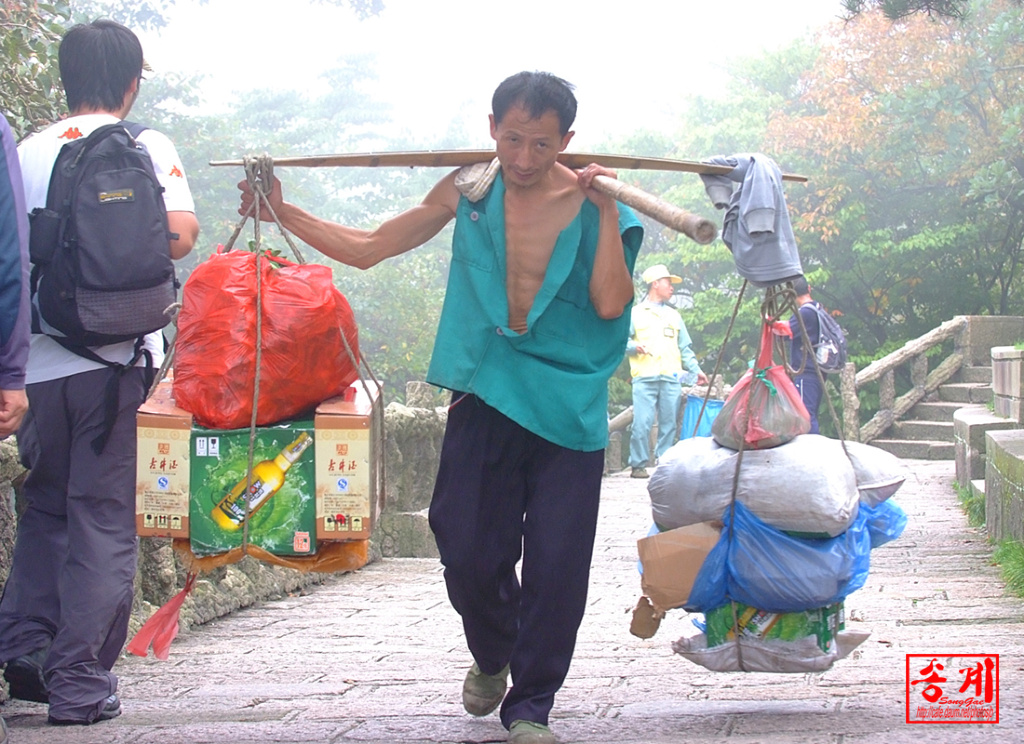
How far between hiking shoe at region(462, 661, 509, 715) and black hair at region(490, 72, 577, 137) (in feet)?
5.02

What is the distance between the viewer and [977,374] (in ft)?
53.0

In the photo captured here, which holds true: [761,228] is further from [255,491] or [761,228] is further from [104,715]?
[104,715]

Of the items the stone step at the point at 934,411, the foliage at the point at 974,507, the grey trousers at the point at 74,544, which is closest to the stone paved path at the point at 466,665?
the grey trousers at the point at 74,544

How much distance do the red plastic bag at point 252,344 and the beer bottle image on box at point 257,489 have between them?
12cm

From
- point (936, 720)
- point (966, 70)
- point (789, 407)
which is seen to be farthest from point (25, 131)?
point (966, 70)

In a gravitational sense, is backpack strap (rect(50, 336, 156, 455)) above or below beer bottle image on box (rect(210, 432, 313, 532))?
above

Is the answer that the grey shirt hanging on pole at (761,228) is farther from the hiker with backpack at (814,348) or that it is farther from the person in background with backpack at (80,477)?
the hiker with backpack at (814,348)

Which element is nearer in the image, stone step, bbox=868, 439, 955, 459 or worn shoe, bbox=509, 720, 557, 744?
worn shoe, bbox=509, 720, 557, 744

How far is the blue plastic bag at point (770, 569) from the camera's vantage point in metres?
3.69

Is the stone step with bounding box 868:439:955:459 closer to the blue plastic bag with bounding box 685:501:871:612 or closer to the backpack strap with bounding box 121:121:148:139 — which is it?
the blue plastic bag with bounding box 685:501:871:612

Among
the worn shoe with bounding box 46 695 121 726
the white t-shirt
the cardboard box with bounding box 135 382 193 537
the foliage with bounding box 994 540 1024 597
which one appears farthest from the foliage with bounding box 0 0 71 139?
the foliage with bounding box 994 540 1024 597

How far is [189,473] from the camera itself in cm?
362

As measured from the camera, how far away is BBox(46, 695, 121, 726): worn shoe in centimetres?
367

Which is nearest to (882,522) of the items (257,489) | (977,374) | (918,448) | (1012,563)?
(257,489)
